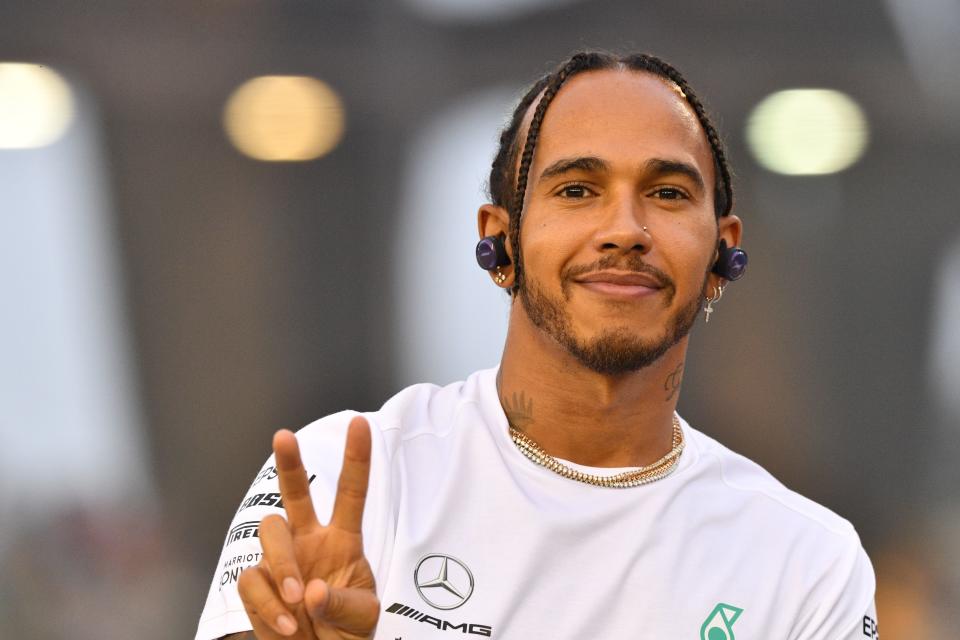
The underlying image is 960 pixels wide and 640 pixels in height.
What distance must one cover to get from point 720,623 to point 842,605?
26 cm

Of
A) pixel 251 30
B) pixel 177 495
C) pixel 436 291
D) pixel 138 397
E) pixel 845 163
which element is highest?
pixel 251 30

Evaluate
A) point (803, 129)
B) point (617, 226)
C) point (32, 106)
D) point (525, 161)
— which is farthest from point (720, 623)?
point (32, 106)

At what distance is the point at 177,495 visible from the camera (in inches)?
122

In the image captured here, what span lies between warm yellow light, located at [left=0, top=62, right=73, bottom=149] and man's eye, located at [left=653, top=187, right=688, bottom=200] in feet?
5.93

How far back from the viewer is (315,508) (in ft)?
6.16

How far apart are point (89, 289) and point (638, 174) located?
5.68ft

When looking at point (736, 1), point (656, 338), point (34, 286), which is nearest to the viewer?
point (656, 338)

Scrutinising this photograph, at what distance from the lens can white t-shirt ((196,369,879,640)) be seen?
1926 mm

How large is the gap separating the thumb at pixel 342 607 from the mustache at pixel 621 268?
0.76 metres

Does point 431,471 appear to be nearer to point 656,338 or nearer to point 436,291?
point 656,338

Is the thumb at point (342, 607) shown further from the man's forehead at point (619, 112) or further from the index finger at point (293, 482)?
the man's forehead at point (619, 112)

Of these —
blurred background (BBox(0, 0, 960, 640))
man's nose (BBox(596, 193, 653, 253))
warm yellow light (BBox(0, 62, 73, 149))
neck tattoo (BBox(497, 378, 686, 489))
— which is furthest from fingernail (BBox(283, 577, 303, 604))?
warm yellow light (BBox(0, 62, 73, 149))

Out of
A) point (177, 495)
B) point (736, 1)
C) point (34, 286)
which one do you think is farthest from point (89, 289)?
point (736, 1)

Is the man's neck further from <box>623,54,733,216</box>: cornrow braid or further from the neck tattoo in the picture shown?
<box>623,54,733,216</box>: cornrow braid
